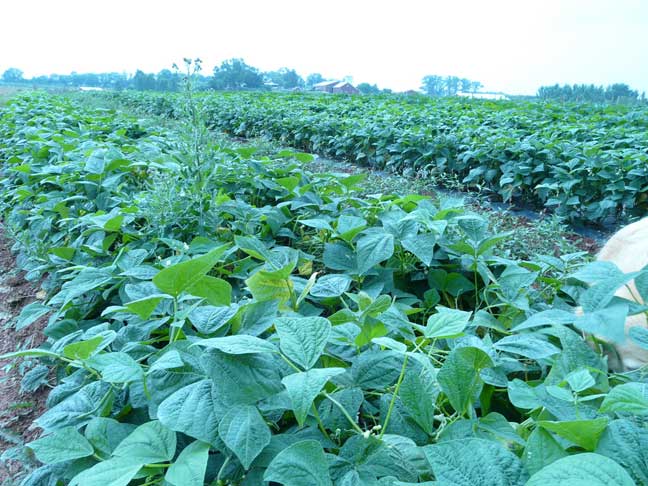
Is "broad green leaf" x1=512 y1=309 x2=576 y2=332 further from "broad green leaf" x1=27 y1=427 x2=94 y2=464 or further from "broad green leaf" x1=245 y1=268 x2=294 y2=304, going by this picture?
"broad green leaf" x1=27 y1=427 x2=94 y2=464

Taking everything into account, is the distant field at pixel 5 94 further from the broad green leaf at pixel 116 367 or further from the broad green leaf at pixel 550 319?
the broad green leaf at pixel 550 319

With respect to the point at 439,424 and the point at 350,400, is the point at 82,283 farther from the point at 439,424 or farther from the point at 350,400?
the point at 439,424

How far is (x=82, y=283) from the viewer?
134 cm

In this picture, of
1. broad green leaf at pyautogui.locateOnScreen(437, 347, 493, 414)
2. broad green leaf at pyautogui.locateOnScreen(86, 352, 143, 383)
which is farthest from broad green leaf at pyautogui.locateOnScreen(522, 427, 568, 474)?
broad green leaf at pyautogui.locateOnScreen(86, 352, 143, 383)

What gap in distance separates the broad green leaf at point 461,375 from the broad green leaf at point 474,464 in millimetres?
158

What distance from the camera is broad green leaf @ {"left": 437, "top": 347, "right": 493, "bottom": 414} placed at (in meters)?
0.80

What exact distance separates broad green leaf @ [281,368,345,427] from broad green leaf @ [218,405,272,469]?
81mm

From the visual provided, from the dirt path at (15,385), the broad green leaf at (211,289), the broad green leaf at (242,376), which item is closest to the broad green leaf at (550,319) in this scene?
the broad green leaf at (242,376)

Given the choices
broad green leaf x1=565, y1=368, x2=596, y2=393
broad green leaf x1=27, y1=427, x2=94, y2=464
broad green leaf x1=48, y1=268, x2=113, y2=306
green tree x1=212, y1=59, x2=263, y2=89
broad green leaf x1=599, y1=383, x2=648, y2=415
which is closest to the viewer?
broad green leaf x1=599, y1=383, x2=648, y2=415

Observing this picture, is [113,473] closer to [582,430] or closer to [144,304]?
[144,304]

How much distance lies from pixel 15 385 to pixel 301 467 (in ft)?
5.40

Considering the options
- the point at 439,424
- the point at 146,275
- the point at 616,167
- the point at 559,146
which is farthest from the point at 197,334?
the point at 559,146

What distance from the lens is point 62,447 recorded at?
0.84 m

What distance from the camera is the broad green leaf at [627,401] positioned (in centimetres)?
61
